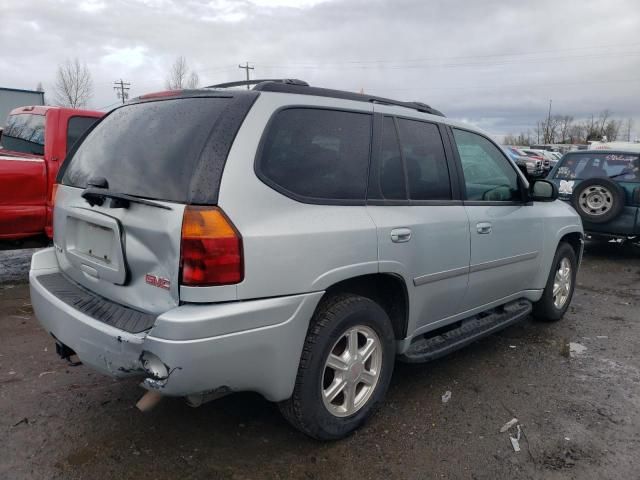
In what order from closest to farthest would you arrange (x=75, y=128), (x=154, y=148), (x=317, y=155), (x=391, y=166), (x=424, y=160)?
(x=154, y=148)
(x=317, y=155)
(x=391, y=166)
(x=424, y=160)
(x=75, y=128)

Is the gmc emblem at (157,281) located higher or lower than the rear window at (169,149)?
lower

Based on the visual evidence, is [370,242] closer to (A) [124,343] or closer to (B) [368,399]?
(B) [368,399]

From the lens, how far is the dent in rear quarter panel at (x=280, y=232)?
2.28m

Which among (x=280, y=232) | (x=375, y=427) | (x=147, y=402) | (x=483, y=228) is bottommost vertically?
(x=375, y=427)

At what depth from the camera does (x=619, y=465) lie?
2.74 meters

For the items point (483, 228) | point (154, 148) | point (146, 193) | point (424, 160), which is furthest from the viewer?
point (483, 228)

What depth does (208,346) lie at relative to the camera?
218cm

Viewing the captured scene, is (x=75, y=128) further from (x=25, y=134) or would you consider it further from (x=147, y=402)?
(x=147, y=402)

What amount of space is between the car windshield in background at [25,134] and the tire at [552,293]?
5.20 m

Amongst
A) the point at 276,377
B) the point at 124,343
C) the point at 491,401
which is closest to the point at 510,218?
the point at 491,401

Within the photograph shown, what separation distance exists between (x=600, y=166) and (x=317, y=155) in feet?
22.5

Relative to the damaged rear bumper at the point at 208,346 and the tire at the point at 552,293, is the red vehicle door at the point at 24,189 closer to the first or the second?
the damaged rear bumper at the point at 208,346

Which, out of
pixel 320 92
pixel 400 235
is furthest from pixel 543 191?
pixel 320 92

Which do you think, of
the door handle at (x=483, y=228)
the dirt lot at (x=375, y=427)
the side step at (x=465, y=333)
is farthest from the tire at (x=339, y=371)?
the door handle at (x=483, y=228)
